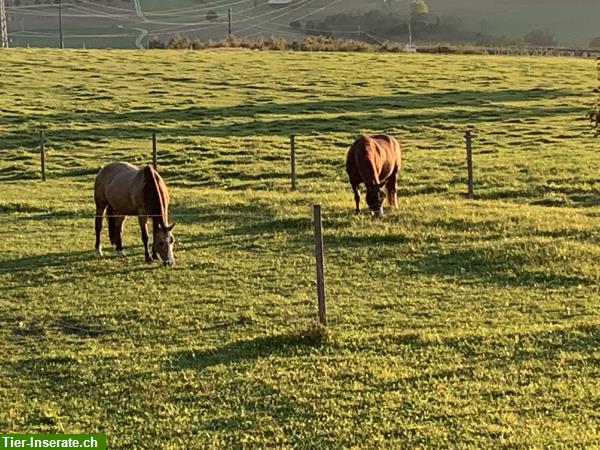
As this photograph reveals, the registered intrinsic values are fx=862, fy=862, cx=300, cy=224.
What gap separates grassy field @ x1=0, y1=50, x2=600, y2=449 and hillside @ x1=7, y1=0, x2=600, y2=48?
95999mm

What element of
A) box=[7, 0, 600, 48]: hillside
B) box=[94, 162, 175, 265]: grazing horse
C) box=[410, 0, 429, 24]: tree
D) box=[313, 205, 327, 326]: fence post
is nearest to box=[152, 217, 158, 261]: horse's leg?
box=[94, 162, 175, 265]: grazing horse

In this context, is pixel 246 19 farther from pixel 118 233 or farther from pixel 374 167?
pixel 118 233

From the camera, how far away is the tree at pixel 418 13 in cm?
13416

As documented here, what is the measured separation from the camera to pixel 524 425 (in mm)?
6719

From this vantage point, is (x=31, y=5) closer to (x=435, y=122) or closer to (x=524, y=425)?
(x=435, y=122)

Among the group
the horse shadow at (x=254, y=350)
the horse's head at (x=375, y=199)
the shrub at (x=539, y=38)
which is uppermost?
the shrub at (x=539, y=38)

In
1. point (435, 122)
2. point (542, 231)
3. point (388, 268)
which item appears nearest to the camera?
point (388, 268)

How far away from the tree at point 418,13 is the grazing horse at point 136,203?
124145 mm

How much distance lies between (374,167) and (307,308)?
7.12m

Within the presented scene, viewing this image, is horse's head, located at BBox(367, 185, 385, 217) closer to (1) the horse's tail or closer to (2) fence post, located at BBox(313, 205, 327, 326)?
(1) the horse's tail

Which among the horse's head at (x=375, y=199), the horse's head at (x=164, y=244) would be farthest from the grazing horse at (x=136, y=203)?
the horse's head at (x=375, y=199)

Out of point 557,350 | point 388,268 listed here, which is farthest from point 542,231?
point 557,350

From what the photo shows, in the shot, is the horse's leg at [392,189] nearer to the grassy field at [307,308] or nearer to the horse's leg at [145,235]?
the grassy field at [307,308]

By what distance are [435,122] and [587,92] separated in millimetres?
14578
